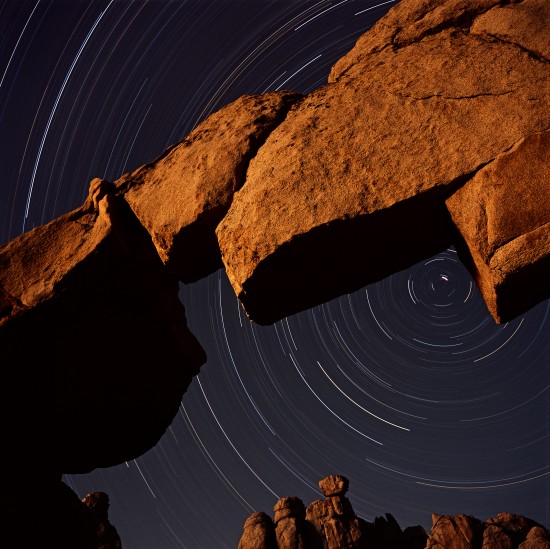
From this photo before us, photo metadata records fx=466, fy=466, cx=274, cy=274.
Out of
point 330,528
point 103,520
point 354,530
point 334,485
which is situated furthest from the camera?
A: point 334,485

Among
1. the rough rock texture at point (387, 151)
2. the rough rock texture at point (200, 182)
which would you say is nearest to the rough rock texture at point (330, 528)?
the rough rock texture at point (200, 182)

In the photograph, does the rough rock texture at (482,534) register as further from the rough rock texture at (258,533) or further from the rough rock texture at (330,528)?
the rough rock texture at (258,533)

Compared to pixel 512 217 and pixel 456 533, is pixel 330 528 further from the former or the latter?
pixel 512 217

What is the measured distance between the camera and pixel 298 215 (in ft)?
11.2

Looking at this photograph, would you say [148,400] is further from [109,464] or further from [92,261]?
[92,261]

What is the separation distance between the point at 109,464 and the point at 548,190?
5.75 m

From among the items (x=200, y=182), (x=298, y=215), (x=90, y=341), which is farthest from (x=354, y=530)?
(x=298, y=215)

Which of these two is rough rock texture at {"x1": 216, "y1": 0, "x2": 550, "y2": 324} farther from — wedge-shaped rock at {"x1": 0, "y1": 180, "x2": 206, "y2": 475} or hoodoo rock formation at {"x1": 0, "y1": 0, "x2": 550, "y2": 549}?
wedge-shaped rock at {"x1": 0, "y1": 180, "x2": 206, "y2": 475}

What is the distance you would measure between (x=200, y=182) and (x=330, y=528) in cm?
2549

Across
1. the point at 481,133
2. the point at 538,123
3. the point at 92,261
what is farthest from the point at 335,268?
the point at 92,261

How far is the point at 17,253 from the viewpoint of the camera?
4.82 m

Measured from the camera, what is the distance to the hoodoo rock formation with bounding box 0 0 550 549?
318 centimetres

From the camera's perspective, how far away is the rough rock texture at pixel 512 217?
2.87 m

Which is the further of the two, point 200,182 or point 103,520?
point 103,520
